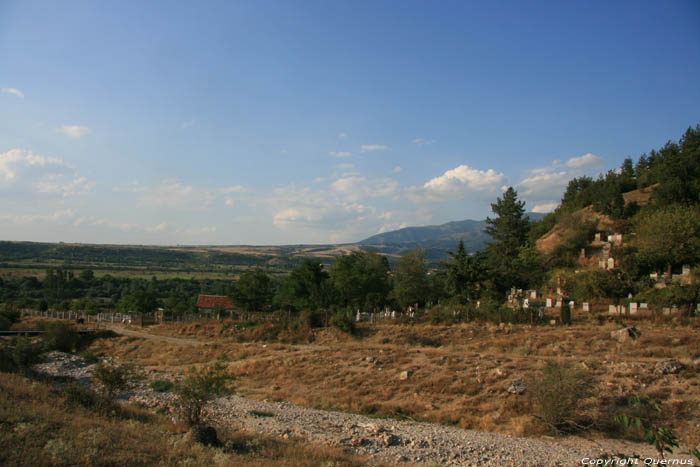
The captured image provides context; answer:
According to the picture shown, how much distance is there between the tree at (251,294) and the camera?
158 feet

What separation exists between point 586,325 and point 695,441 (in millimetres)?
12554

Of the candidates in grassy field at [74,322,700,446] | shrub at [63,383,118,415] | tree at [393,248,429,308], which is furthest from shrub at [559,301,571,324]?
shrub at [63,383,118,415]

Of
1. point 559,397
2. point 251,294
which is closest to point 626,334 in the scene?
point 559,397

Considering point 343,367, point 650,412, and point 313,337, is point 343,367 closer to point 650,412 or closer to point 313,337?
point 313,337

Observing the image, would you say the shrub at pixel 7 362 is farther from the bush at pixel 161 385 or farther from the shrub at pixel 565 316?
the shrub at pixel 565 316

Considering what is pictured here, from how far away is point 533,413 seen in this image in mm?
14000

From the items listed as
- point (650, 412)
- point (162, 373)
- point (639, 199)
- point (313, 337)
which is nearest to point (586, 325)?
point (650, 412)

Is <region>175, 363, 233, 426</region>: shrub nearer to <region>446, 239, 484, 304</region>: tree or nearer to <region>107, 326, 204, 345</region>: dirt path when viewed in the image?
<region>107, 326, 204, 345</region>: dirt path

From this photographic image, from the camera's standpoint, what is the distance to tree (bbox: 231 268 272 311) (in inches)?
1897

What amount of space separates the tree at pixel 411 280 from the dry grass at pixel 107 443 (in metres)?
29.4

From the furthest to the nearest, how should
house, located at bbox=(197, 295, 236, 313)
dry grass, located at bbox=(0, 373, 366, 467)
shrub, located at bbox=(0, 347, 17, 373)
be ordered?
1. house, located at bbox=(197, 295, 236, 313)
2. shrub, located at bbox=(0, 347, 17, 373)
3. dry grass, located at bbox=(0, 373, 366, 467)

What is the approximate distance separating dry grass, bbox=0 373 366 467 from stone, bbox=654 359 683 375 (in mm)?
13771

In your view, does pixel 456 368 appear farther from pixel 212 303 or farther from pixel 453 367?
pixel 212 303

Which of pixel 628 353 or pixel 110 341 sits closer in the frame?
pixel 628 353
